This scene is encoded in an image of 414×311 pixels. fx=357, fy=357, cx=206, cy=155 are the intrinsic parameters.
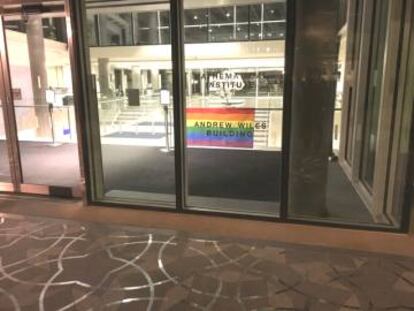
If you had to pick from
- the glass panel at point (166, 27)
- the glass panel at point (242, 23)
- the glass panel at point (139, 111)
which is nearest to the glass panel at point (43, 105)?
the glass panel at point (139, 111)

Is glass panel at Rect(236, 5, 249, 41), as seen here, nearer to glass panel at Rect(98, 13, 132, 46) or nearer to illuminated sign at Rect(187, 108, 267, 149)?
glass panel at Rect(98, 13, 132, 46)

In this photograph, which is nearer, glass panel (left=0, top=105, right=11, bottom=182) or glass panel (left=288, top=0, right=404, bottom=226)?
glass panel (left=288, top=0, right=404, bottom=226)

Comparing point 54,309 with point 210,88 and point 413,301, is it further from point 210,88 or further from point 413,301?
point 210,88

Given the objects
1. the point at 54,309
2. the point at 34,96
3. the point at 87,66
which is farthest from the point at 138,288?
the point at 34,96

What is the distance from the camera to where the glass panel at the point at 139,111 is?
5.54 metres

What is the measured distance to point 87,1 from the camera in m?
4.08

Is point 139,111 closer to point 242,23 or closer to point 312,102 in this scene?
point 242,23

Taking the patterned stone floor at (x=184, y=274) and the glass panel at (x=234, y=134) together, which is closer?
the patterned stone floor at (x=184, y=274)

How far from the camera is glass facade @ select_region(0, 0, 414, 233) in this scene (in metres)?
3.60

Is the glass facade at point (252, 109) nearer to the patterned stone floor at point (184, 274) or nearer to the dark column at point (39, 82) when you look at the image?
the dark column at point (39, 82)

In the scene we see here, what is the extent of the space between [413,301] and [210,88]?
514 cm

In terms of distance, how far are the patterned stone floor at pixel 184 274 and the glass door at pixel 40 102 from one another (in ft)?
5.16

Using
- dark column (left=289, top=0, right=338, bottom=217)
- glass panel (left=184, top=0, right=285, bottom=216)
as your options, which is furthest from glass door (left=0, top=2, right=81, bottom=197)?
dark column (left=289, top=0, right=338, bottom=217)

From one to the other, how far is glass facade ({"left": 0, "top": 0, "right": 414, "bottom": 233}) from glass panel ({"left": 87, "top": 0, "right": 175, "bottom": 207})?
4 centimetres
